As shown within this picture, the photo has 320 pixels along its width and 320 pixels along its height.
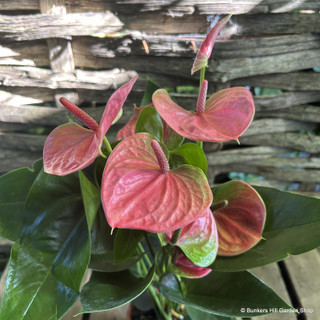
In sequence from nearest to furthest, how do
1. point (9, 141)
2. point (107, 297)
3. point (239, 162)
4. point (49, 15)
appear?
point (107, 297) → point (49, 15) → point (9, 141) → point (239, 162)

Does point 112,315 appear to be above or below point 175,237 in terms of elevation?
below

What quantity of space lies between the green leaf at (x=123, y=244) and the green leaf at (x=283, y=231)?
131mm

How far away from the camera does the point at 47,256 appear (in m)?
0.47

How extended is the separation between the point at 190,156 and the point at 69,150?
0.56ft

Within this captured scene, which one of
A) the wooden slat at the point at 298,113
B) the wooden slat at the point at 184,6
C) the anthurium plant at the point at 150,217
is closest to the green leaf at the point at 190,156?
the anthurium plant at the point at 150,217

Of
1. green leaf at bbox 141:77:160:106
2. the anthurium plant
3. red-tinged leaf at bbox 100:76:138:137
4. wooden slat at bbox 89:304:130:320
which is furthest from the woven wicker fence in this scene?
wooden slat at bbox 89:304:130:320

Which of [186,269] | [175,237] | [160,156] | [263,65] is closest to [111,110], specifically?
[160,156]

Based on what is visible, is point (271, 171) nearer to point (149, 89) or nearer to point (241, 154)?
point (241, 154)

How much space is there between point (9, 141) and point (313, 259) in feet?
2.96

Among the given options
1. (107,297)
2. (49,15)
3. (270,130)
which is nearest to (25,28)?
(49,15)

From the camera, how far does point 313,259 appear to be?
863 mm

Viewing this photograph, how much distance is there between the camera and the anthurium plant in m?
0.36

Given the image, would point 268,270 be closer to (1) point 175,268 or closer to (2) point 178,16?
(1) point 175,268

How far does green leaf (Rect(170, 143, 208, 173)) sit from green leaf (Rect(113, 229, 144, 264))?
0.44 feet
